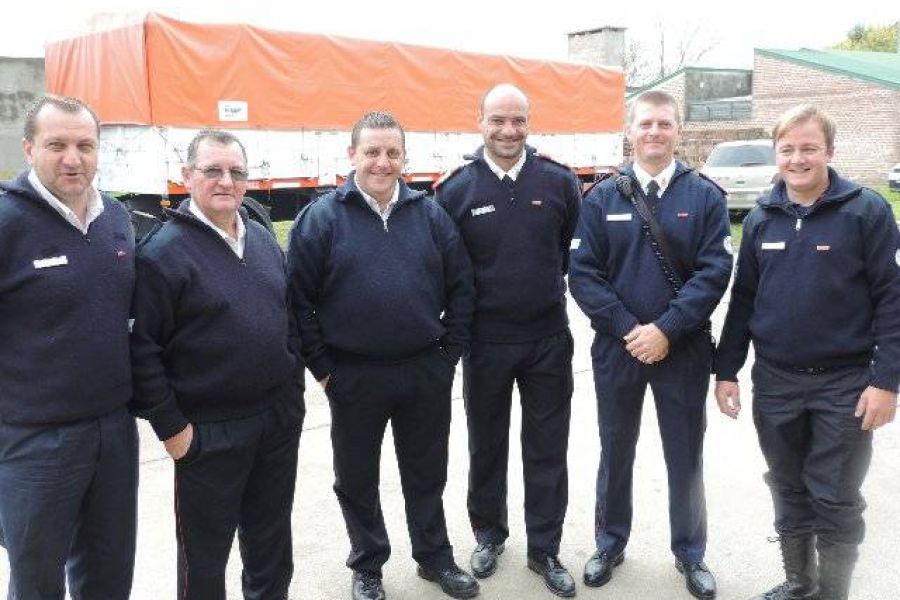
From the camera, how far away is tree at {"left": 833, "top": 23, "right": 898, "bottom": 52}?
50469 millimetres

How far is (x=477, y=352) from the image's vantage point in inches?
134

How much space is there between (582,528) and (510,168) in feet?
5.79

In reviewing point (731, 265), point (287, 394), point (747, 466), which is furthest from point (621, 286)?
point (747, 466)

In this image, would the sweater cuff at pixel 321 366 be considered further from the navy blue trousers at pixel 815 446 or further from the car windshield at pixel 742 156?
the car windshield at pixel 742 156

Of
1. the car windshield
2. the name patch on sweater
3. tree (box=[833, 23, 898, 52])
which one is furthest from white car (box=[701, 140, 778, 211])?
tree (box=[833, 23, 898, 52])

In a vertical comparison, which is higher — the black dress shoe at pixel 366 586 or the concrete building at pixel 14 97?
the concrete building at pixel 14 97

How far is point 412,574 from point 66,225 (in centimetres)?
204

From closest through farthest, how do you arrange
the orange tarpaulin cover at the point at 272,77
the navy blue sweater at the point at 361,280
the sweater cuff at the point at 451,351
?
the navy blue sweater at the point at 361,280, the sweater cuff at the point at 451,351, the orange tarpaulin cover at the point at 272,77

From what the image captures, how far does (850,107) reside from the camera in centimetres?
2681

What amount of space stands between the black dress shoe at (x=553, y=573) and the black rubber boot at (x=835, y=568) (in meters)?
0.96

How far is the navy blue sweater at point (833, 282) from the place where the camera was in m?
2.78

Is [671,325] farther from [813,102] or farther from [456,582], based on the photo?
[813,102]

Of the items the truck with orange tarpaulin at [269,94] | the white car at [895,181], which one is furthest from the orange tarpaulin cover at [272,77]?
the white car at [895,181]

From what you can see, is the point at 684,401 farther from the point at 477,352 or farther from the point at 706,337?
the point at 477,352
